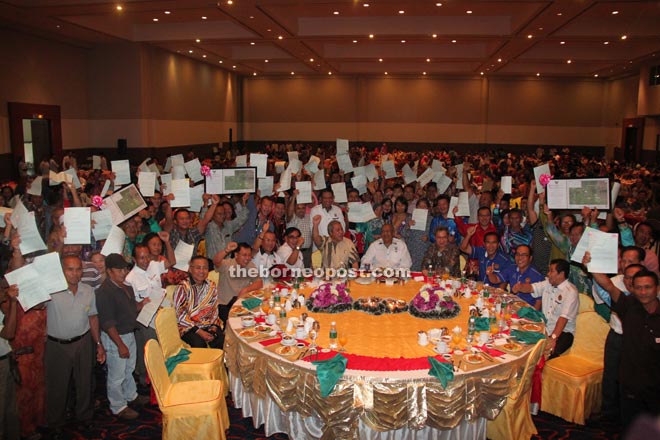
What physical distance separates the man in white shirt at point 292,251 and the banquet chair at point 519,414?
10.5 ft

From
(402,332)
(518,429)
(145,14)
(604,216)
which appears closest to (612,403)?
(518,429)

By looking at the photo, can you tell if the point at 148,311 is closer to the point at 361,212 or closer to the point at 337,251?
the point at 337,251

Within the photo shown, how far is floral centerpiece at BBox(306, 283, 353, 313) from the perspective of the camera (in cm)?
532

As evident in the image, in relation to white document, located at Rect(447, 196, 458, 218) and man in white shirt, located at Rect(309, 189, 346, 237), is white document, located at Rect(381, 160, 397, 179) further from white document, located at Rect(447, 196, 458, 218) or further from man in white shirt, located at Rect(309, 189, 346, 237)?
white document, located at Rect(447, 196, 458, 218)

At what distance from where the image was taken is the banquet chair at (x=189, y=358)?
4.88m

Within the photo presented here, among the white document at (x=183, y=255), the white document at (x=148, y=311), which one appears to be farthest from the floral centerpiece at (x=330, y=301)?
the white document at (x=148, y=311)

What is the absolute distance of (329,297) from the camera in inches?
211

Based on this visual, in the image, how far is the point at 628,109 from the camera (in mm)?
26219

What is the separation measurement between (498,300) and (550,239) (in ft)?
6.34

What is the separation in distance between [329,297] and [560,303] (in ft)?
7.97

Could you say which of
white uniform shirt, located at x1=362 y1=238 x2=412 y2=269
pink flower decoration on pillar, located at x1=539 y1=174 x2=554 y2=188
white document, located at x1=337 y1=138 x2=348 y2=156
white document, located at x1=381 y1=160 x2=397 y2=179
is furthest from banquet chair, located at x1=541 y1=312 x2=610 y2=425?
white document, located at x1=337 y1=138 x2=348 y2=156

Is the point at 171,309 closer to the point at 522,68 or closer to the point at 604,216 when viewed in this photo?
the point at 604,216

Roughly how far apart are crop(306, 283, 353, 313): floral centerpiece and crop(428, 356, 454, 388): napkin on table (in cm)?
149

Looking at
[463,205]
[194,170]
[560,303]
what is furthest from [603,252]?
[194,170]
